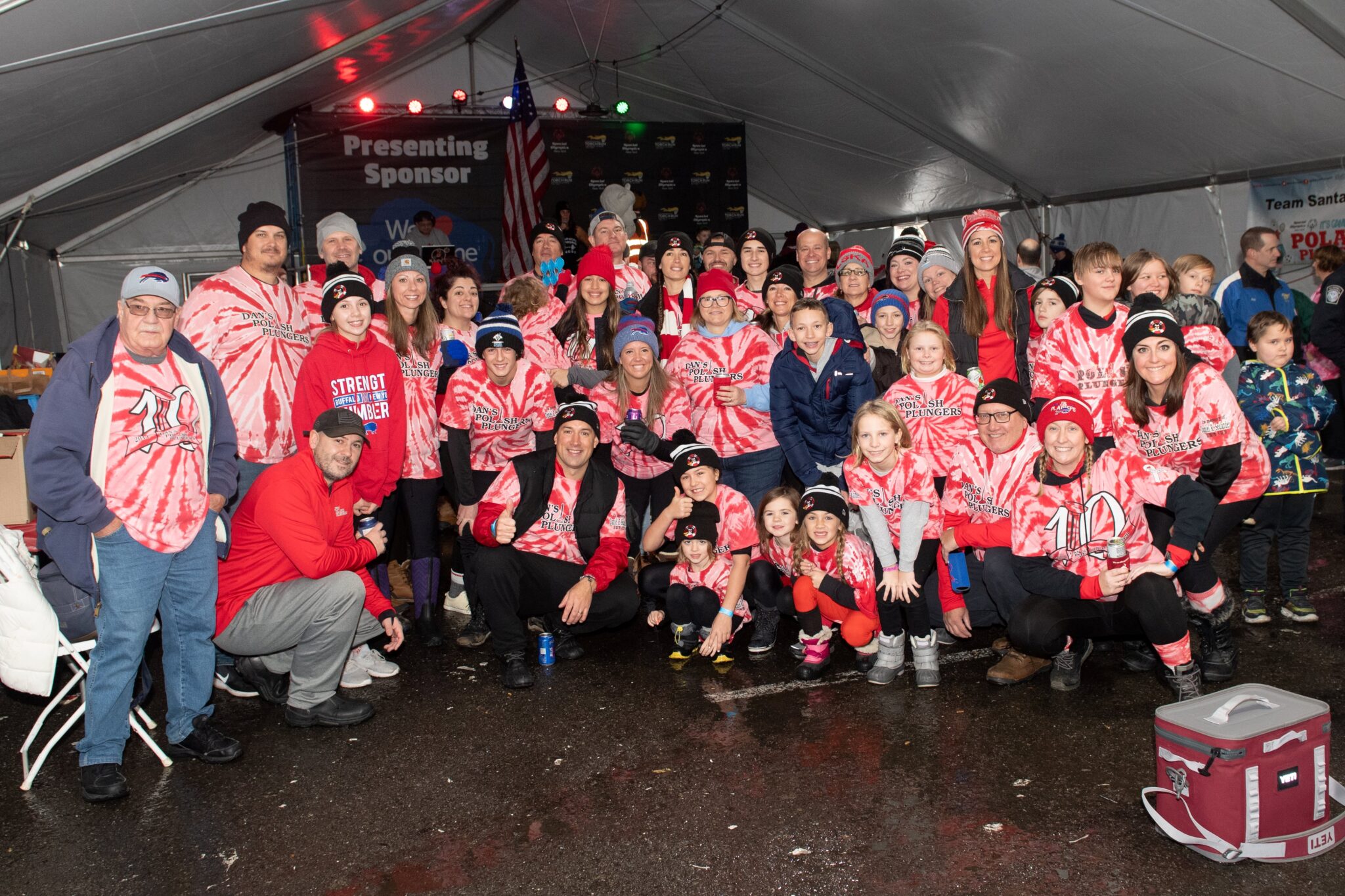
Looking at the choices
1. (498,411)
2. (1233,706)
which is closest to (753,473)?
(498,411)

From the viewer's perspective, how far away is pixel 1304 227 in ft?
30.6

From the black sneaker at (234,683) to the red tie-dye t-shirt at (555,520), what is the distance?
1.40 m

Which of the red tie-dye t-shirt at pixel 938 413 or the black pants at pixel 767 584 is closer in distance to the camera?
the red tie-dye t-shirt at pixel 938 413

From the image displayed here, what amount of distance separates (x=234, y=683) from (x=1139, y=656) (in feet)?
13.9

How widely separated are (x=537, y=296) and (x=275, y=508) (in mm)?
2558

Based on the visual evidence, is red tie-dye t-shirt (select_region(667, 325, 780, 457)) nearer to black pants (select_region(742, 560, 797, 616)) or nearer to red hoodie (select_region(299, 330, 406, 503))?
black pants (select_region(742, 560, 797, 616))

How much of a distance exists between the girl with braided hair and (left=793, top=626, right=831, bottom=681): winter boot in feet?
2.80

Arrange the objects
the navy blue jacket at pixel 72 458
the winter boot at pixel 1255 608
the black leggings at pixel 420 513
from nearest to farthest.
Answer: the navy blue jacket at pixel 72 458
the winter boot at pixel 1255 608
the black leggings at pixel 420 513

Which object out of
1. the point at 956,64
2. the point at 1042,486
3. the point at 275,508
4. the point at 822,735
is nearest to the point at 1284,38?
the point at 956,64

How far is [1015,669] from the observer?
179 inches

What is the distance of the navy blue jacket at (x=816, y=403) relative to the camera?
205 inches

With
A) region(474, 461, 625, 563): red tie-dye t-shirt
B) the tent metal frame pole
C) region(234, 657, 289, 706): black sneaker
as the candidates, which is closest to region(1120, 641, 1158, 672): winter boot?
region(474, 461, 625, 563): red tie-dye t-shirt

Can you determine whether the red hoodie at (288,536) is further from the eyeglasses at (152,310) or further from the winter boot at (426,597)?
the winter boot at (426,597)

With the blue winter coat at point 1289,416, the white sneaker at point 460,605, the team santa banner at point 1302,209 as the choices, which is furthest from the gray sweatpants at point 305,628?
the team santa banner at point 1302,209
